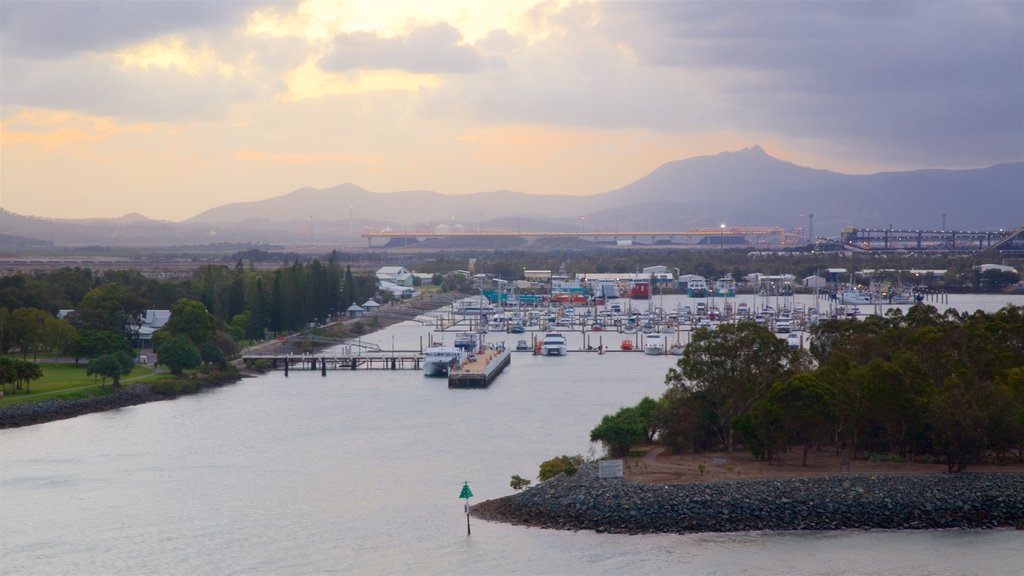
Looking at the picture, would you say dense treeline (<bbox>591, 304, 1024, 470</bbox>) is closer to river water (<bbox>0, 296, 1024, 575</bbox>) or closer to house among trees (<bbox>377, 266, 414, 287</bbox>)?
river water (<bbox>0, 296, 1024, 575</bbox>)

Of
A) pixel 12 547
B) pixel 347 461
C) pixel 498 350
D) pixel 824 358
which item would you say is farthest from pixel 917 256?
pixel 12 547

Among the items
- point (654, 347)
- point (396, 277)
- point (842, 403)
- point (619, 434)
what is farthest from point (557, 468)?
point (396, 277)

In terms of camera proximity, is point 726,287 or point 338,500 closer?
point 338,500

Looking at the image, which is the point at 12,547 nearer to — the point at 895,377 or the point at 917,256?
the point at 895,377

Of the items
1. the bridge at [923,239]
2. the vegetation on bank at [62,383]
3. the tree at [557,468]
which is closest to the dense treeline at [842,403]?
the tree at [557,468]

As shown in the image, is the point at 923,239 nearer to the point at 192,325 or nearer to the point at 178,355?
the point at 192,325

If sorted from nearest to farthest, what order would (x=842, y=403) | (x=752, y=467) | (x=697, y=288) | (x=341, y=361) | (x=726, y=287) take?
1. (x=752, y=467)
2. (x=842, y=403)
3. (x=341, y=361)
4. (x=726, y=287)
5. (x=697, y=288)

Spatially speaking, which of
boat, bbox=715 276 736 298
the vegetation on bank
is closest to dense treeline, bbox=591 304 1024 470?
the vegetation on bank
